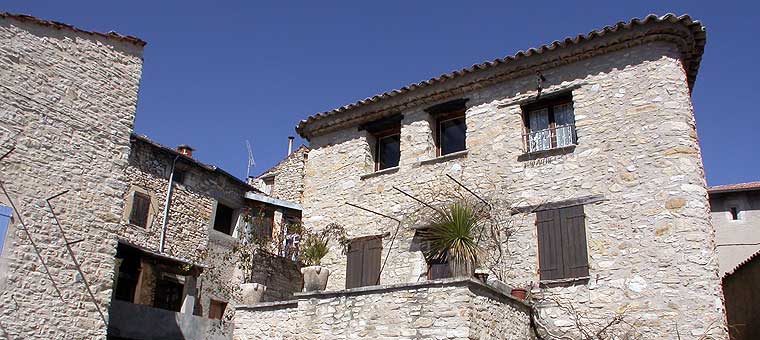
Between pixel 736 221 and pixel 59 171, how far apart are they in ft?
66.1

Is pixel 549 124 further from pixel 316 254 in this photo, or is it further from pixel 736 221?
pixel 736 221

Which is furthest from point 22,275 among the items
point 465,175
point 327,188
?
point 465,175

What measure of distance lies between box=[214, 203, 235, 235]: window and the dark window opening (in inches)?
101

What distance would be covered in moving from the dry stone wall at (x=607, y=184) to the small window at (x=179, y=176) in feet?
18.4

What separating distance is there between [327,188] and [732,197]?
1436 centimetres

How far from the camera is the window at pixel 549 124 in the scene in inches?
492

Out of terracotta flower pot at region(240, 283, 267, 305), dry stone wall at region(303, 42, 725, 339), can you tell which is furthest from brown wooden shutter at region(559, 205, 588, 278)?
terracotta flower pot at region(240, 283, 267, 305)

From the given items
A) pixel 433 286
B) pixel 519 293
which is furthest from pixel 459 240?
pixel 433 286

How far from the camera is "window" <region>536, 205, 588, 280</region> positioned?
11.3 m

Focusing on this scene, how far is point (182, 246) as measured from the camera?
17.3m

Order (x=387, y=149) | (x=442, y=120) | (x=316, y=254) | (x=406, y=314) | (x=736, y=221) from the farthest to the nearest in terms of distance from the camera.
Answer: (x=736, y=221) → (x=387, y=149) → (x=442, y=120) → (x=316, y=254) → (x=406, y=314)

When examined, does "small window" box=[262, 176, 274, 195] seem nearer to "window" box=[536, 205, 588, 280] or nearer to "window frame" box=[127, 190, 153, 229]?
"window frame" box=[127, 190, 153, 229]

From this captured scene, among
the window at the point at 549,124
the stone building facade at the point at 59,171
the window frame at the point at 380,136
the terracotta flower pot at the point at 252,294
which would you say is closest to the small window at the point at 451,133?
the window frame at the point at 380,136

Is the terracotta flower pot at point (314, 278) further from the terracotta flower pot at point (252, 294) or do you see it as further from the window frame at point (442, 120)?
the window frame at point (442, 120)
